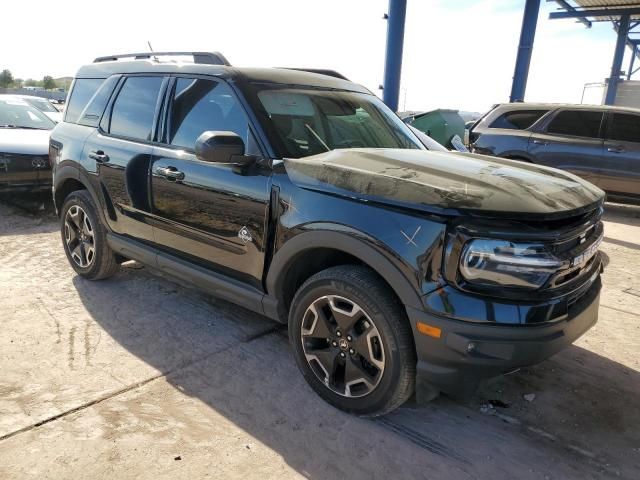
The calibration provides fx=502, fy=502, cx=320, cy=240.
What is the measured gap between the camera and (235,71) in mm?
3172

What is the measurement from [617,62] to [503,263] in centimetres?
3022

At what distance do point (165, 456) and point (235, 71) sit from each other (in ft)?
7.35

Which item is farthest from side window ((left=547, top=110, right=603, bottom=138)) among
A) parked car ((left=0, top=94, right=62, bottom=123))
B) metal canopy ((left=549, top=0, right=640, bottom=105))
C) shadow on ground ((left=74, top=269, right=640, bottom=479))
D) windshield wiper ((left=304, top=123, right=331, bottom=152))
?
metal canopy ((left=549, top=0, right=640, bottom=105))

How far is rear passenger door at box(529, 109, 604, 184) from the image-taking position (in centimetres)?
783

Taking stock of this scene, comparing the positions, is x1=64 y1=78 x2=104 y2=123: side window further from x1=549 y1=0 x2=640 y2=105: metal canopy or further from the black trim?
x1=549 y1=0 x2=640 y2=105: metal canopy

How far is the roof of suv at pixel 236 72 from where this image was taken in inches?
125

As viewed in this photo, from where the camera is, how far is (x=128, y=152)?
3.64 m

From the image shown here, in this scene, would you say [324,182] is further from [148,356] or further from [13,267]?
[13,267]

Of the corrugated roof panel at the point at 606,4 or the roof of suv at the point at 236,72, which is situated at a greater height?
the corrugated roof panel at the point at 606,4

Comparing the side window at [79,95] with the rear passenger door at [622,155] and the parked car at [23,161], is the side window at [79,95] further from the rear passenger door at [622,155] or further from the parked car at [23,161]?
the rear passenger door at [622,155]

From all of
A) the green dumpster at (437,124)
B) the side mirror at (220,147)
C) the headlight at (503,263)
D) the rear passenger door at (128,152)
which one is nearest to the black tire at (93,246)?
the rear passenger door at (128,152)

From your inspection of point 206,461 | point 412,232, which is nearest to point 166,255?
point 206,461

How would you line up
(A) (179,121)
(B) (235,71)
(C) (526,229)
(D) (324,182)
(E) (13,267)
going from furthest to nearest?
(E) (13,267)
(A) (179,121)
(B) (235,71)
(D) (324,182)
(C) (526,229)

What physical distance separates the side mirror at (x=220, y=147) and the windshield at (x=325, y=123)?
220mm
